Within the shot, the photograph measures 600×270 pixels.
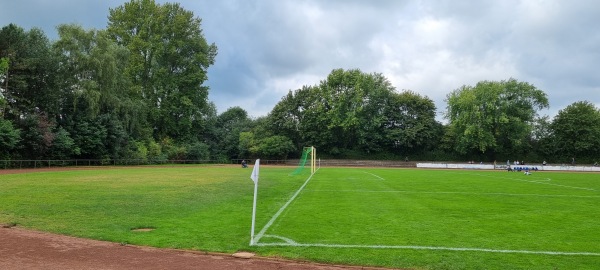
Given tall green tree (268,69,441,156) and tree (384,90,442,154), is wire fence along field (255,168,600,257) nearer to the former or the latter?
tall green tree (268,69,441,156)

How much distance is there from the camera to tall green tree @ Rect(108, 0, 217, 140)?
2299 inches

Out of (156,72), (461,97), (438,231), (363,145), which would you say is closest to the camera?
(438,231)

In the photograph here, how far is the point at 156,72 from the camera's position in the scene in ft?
194

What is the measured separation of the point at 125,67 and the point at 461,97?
52668 millimetres

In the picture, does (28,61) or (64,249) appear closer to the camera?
(64,249)

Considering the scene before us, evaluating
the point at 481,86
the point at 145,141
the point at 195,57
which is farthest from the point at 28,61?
the point at 481,86

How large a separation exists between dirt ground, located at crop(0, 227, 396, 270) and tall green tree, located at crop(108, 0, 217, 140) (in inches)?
2089

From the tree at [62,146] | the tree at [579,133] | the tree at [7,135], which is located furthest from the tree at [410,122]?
the tree at [7,135]

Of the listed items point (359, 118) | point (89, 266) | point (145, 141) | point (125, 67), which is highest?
point (125, 67)

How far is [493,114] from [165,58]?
5392 centimetres

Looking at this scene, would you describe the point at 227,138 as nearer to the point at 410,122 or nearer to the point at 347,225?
the point at 410,122

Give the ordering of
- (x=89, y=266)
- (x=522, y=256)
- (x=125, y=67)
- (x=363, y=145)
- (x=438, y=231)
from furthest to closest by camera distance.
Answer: (x=363, y=145) → (x=125, y=67) → (x=438, y=231) → (x=522, y=256) → (x=89, y=266)

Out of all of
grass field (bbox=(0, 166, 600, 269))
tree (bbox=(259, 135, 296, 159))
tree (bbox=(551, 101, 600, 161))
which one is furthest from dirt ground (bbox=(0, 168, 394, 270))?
tree (bbox=(551, 101, 600, 161))

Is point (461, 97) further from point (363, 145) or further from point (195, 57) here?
point (195, 57)
